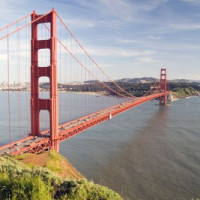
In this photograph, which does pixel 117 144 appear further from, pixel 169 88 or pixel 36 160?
pixel 169 88

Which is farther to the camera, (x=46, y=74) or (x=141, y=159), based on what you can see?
(x=141, y=159)

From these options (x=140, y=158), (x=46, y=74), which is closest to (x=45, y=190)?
(x=46, y=74)

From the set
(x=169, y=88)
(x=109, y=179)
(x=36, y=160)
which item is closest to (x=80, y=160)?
(x=109, y=179)

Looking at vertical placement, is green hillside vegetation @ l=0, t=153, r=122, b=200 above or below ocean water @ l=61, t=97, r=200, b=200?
above

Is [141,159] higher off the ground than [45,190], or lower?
lower

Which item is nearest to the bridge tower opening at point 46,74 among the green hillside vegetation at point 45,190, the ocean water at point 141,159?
the ocean water at point 141,159

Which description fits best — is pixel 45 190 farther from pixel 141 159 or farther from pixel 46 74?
pixel 141 159

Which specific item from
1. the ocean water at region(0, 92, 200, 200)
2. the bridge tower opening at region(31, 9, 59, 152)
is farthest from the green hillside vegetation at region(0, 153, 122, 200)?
the bridge tower opening at region(31, 9, 59, 152)

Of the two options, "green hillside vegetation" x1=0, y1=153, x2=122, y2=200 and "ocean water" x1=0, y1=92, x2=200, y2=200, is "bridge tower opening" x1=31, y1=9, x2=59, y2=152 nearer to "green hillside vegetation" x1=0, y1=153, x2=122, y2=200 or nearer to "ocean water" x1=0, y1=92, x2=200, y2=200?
"ocean water" x1=0, y1=92, x2=200, y2=200
